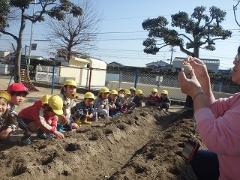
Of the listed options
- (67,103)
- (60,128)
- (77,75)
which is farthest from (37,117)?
(77,75)

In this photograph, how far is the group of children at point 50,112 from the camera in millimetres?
5574

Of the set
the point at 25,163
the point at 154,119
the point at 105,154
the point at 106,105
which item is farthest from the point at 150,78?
the point at 25,163

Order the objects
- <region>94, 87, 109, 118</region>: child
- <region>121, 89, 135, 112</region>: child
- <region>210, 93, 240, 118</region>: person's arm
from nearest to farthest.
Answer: <region>210, 93, 240, 118</region>: person's arm < <region>94, 87, 109, 118</region>: child < <region>121, 89, 135, 112</region>: child

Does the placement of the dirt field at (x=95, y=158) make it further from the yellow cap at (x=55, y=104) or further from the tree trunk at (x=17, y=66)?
the tree trunk at (x=17, y=66)

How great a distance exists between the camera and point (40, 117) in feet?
21.2

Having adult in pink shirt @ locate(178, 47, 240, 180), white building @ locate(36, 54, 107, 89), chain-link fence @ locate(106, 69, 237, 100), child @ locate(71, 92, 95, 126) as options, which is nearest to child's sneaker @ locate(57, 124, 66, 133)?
child @ locate(71, 92, 95, 126)

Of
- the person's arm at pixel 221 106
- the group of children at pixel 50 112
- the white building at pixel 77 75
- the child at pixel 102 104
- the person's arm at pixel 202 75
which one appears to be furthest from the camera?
the white building at pixel 77 75

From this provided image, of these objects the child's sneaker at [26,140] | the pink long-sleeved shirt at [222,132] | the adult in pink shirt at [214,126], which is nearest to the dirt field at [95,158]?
the child's sneaker at [26,140]

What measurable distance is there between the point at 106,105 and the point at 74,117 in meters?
1.89

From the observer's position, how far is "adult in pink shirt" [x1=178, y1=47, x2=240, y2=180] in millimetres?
2189

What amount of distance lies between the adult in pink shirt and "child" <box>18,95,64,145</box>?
385 cm

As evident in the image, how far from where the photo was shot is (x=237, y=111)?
227cm

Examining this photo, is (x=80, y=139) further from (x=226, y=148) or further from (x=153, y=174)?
(x=226, y=148)

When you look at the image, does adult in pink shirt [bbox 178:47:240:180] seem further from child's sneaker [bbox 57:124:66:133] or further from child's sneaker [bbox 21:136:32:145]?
child's sneaker [bbox 57:124:66:133]
